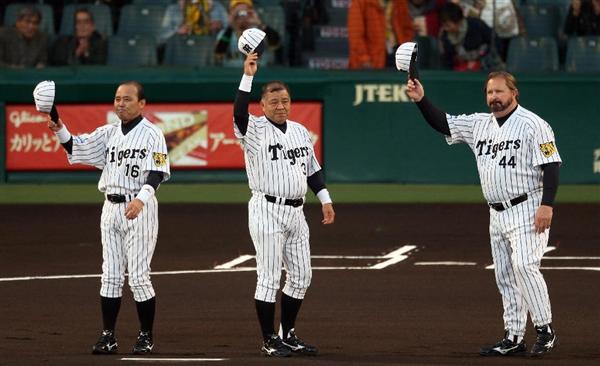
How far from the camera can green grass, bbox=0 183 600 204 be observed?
21.5 meters

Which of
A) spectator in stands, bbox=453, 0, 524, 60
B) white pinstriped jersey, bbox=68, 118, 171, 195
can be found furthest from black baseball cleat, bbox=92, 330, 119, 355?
spectator in stands, bbox=453, 0, 524, 60

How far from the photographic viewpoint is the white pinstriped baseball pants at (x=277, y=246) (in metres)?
10.4

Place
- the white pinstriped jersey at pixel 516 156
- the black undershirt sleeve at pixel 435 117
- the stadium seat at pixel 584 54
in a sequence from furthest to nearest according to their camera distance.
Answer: the stadium seat at pixel 584 54, the black undershirt sleeve at pixel 435 117, the white pinstriped jersey at pixel 516 156

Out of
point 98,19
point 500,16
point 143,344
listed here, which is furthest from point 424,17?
point 143,344

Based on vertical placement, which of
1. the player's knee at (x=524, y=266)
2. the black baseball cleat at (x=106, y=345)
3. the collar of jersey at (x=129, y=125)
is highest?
the collar of jersey at (x=129, y=125)

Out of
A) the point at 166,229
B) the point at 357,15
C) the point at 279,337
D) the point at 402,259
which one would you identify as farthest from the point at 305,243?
the point at 357,15

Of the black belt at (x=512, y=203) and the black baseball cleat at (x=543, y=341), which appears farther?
the black belt at (x=512, y=203)

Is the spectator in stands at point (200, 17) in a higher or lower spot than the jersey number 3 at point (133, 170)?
higher

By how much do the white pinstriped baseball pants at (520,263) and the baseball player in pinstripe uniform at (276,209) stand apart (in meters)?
1.38

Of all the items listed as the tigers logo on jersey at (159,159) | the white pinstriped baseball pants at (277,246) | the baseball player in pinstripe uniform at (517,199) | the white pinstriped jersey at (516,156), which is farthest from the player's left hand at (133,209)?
the white pinstriped jersey at (516,156)

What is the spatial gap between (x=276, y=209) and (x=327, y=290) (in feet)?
11.4

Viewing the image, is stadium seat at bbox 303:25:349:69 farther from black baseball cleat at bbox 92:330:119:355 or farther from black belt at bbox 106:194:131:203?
black baseball cleat at bbox 92:330:119:355

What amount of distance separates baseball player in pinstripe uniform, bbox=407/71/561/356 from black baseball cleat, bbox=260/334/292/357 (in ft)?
4.47

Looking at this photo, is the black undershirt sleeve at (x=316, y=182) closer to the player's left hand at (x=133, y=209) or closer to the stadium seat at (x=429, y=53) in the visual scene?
the player's left hand at (x=133, y=209)
